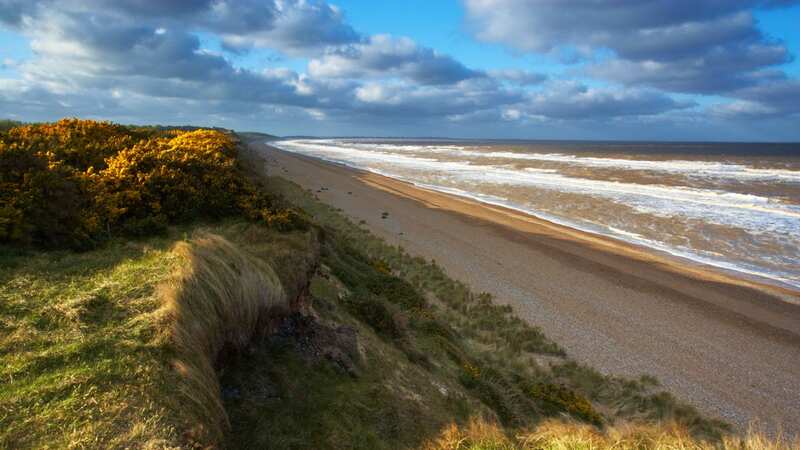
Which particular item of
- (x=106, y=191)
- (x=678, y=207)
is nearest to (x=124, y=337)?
(x=106, y=191)

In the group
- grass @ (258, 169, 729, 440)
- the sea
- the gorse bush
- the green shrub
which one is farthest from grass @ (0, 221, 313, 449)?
the sea

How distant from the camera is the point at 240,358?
566 cm

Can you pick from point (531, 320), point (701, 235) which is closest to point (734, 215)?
point (701, 235)

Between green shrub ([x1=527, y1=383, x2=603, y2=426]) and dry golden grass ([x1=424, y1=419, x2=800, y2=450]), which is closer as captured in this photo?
dry golden grass ([x1=424, y1=419, x2=800, y2=450])

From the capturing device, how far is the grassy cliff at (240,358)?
3.75 m

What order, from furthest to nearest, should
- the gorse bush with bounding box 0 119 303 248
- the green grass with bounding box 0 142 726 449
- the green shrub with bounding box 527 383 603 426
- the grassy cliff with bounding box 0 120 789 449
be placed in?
the green shrub with bounding box 527 383 603 426
the gorse bush with bounding box 0 119 303 248
the grassy cliff with bounding box 0 120 789 449
the green grass with bounding box 0 142 726 449

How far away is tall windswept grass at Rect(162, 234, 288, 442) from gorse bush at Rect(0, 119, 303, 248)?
7.34 ft

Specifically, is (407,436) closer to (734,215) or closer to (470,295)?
(470,295)

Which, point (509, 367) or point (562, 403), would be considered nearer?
point (562, 403)

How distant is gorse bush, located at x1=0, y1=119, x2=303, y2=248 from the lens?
689 cm

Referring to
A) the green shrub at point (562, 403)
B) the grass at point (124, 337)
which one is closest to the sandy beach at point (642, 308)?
the green shrub at point (562, 403)

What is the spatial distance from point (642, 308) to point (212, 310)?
1477 cm

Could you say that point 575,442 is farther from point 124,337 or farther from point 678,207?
point 678,207

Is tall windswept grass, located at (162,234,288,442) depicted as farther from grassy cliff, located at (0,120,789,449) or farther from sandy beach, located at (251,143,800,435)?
sandy beach, located at (251,143,800,435)
